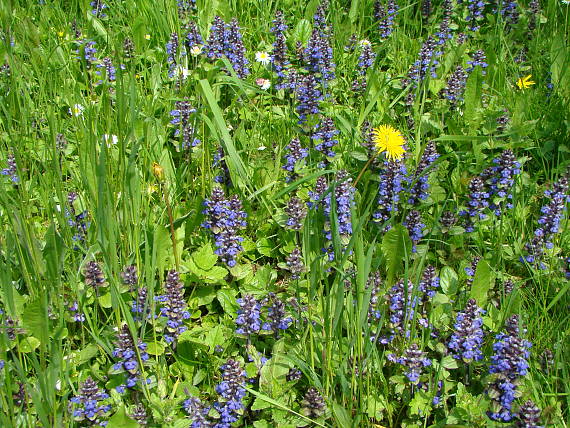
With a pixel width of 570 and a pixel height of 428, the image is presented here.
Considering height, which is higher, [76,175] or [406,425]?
[76,175]

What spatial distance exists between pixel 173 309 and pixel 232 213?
2.03 feet

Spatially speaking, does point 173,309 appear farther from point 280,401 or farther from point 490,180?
point 490,180

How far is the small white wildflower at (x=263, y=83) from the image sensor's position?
471 cm

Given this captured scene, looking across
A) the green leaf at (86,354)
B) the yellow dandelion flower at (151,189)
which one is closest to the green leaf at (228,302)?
the green leaf at (86,354)

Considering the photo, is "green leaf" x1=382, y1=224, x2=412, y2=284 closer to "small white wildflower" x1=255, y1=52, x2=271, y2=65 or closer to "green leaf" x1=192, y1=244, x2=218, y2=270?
"green leaf" x1=192, y1=244, x2=218, y2=270

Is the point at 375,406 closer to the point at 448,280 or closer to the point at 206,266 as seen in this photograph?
the point at 448,280

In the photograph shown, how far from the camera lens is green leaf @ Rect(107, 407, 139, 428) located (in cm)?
259

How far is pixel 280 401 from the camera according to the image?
280 centimetres

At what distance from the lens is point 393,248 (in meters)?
3.33

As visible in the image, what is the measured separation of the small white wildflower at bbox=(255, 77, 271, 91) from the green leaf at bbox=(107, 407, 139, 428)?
2.70m

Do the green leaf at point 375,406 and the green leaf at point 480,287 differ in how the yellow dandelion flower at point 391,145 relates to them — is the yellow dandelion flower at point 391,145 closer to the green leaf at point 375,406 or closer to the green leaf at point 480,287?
the green leaf at point 480,287

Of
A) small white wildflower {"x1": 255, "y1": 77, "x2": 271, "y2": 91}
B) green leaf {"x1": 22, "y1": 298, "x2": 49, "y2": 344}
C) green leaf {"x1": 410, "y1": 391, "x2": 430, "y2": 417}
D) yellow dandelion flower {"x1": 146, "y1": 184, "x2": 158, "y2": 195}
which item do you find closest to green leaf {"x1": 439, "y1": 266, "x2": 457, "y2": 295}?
green leaf {"x1": 410, "y1": 391, "x2": 430, "y2": 417}

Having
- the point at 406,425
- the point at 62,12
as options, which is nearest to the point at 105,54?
the point at 62,12

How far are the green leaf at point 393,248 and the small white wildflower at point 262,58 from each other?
82.2 inches
